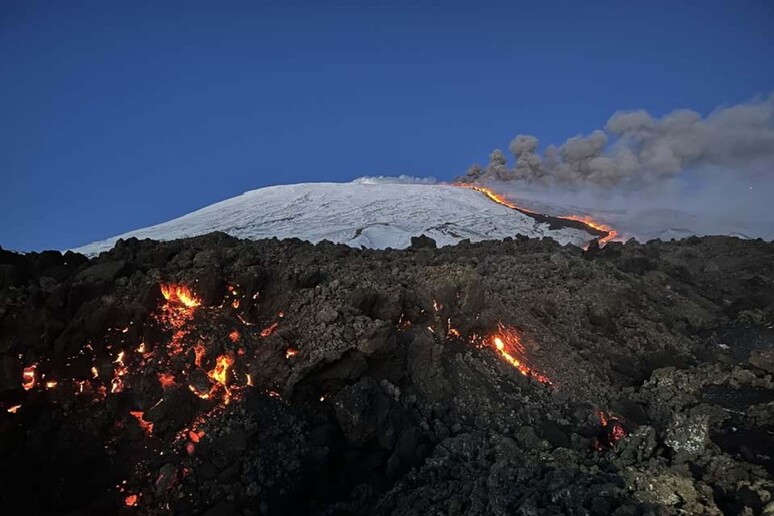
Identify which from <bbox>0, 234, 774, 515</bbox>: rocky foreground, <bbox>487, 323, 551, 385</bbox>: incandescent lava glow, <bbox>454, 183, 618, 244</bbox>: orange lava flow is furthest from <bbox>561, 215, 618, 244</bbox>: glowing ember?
<bbox>487, 323, 551, 385</bbox>: incandescent lava glow

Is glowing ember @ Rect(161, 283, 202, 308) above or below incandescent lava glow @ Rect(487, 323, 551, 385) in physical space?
above

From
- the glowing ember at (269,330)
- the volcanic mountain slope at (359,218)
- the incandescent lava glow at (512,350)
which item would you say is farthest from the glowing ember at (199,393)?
the volcanic mountain slope at (359,218)

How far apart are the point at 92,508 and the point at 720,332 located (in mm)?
13172

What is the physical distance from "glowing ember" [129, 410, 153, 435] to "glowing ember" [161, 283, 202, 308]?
174 cm

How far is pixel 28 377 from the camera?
6594 mm

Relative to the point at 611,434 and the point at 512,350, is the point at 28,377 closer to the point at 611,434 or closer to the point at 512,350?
the point at 512,350

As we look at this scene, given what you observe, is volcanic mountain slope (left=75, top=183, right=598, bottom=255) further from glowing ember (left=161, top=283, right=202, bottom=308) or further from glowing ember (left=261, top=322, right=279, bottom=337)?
glowing ember (left=161, top=283, right=202, bottom=308)

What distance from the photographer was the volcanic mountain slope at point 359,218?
25016 mm

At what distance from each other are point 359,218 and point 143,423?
2139 cm

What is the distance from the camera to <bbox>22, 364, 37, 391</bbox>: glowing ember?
652 centimetres

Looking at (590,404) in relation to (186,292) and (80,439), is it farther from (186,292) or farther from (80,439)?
(80,439)

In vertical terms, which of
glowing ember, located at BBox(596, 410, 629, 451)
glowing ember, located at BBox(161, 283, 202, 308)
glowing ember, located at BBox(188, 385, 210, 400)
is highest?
glowing ember, located at BBox(161, 283, 202, 308)

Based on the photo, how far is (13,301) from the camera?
7.14m

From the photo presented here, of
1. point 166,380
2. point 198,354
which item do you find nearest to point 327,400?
point 198,354
